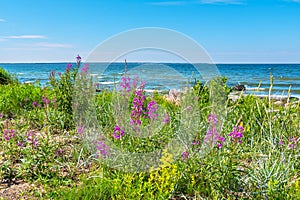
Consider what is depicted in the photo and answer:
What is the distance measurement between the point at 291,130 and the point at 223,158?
1.52 meters

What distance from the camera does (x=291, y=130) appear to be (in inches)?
172

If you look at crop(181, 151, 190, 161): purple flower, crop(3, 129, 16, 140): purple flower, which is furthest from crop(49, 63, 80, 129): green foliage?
crop(181, 151, 190, 161): purple flower

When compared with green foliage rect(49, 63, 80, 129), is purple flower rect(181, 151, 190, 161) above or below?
below

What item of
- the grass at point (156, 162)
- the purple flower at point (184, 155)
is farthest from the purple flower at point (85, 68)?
the purple flower at point (184, 155)

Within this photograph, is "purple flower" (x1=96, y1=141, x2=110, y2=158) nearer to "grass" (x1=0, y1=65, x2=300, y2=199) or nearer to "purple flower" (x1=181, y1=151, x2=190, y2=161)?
"grass" (x1=0, y1=65, x2=300, y2=199)

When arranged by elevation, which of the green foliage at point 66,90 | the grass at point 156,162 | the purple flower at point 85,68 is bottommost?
the grass at point 156,162

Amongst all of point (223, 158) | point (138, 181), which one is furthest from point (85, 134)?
point (223, 158)

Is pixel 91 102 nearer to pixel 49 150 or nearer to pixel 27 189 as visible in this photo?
pixel 49 150

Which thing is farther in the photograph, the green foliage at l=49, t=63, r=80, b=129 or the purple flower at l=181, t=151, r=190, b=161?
the green foliage at l=49, t=63, r=80, b=129

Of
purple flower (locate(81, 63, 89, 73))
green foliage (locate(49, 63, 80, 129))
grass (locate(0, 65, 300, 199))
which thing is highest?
purple flower (locate(81, 63, 89, 73))

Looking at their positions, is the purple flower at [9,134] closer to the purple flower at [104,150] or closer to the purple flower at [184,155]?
the purple flower at [104,150]

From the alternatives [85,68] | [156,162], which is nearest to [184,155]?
[156,162]

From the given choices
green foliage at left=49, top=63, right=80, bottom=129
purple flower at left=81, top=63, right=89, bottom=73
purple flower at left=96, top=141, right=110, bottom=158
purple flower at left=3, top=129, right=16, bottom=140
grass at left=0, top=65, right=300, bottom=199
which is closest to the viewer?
grass at left=0, top=65, right=300, bottom=199

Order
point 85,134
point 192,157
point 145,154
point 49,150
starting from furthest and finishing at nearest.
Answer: point 85,134 < point 49,150 < point 145,154 < point 192,157
